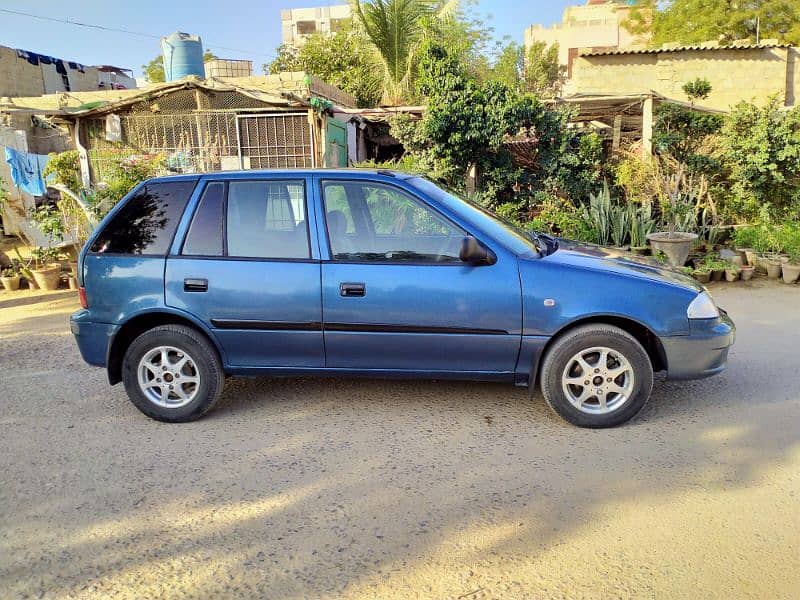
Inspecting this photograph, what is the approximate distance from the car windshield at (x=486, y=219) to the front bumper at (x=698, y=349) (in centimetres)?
110

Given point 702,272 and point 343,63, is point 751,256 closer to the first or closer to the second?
point 702,272

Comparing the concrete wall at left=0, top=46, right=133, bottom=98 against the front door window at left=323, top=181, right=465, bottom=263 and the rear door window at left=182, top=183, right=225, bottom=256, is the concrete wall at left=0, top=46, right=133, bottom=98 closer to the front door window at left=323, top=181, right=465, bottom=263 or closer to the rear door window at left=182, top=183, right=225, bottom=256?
the rear door window at left=182, top=183, right=225, bottom=256

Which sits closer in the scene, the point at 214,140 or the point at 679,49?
the point at 214,140

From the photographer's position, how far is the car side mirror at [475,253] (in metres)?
4.17

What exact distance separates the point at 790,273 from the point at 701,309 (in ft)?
18.4

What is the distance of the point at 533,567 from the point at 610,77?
16.4m

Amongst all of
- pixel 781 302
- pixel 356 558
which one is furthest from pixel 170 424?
pixel 781 302

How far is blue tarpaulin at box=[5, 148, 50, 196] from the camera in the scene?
487 inches

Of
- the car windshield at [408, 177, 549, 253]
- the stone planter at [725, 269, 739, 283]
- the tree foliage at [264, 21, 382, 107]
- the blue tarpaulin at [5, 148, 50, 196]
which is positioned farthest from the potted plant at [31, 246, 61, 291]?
the tree foliage at [264, 21, 382, 107]

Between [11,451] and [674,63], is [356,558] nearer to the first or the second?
[11,451]

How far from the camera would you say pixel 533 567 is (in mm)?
2904

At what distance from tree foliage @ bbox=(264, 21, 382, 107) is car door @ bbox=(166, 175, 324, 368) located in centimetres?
1546

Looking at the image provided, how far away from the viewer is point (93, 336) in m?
4.60

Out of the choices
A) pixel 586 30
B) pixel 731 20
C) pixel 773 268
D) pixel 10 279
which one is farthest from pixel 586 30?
pixel 10 279
